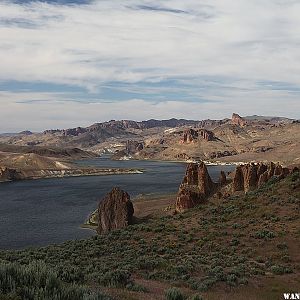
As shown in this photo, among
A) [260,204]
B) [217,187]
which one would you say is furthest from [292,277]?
[217,187]

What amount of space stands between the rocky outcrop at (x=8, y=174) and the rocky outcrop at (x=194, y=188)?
120 m

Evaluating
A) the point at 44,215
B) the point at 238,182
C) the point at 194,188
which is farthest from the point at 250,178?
the point at 44,215

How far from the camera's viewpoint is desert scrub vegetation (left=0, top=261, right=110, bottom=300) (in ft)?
29.2

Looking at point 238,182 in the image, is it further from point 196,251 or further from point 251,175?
point 196,251

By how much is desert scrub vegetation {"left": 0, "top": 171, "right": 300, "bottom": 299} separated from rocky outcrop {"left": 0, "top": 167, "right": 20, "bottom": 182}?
147118mm

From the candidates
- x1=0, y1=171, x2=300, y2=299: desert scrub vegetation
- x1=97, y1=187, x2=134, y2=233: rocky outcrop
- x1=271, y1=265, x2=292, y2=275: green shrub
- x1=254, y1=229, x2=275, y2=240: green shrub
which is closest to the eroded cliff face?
x1=97, y1=187, x2=134, y2=233: rocky outcrop

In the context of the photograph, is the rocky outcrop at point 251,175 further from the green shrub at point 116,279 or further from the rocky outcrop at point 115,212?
the green shrub at point 116,279

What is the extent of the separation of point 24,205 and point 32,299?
313 ft

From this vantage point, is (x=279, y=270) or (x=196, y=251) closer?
(x=279, y=270)

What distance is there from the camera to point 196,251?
2705cm

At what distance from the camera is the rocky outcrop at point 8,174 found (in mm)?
174250

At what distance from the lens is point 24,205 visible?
9925 centimetres

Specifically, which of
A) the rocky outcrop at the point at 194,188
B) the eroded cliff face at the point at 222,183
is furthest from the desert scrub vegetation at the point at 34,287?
the rocky outcrop at the point at 194,188

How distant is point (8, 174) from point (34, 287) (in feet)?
586
